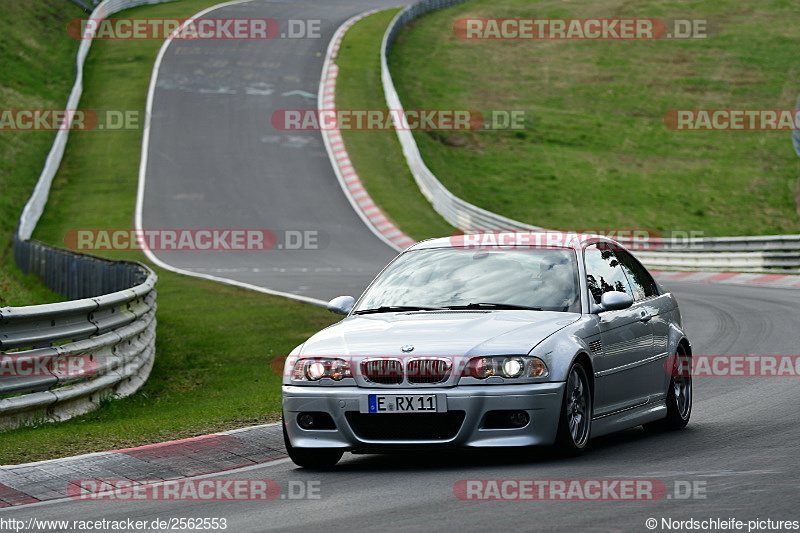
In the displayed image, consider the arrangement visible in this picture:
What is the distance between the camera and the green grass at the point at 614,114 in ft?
131

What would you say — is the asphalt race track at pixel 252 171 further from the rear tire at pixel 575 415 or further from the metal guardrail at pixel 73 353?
the rear tire at pixel 575 415

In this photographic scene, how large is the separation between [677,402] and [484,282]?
1.92 meters

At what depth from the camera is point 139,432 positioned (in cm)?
938

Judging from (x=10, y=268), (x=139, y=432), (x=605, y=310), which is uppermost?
(x=605, y=310)

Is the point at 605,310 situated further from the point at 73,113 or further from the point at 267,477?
the point at 73,113

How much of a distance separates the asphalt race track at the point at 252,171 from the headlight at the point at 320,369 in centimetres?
1370

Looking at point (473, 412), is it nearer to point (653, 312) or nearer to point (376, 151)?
point (653, 312)

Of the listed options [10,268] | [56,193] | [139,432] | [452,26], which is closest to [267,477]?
[139,432]

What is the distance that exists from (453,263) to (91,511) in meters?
3.21

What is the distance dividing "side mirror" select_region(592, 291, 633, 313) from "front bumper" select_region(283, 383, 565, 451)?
1004mm
